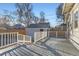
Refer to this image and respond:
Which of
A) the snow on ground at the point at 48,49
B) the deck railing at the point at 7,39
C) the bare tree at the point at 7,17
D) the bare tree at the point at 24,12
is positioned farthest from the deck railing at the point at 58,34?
the bare tree at the point at 7,17

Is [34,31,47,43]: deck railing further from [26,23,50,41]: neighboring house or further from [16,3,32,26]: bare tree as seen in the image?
[16,3,32,26]: bare tree

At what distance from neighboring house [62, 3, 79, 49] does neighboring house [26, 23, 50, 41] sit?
0.41 meters

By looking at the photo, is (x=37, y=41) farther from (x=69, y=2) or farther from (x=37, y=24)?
(x=69, y=2)

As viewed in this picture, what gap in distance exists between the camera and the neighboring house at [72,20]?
502 centimetres

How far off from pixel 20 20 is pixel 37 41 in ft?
1.74

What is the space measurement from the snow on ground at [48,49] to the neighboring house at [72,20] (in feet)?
0.41

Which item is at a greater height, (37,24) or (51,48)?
(37,24)

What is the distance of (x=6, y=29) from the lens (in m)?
5.11

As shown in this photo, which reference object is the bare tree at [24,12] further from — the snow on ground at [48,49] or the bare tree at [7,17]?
the snow on ground at [48,49]

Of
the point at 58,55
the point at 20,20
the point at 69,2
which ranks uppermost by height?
the point at 69,2

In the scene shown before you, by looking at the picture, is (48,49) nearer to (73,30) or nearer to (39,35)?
(39,35)

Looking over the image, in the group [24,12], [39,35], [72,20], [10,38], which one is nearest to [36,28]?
[39,35]

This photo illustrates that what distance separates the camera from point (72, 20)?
5125 mm

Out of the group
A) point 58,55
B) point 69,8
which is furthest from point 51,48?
point 69,8
